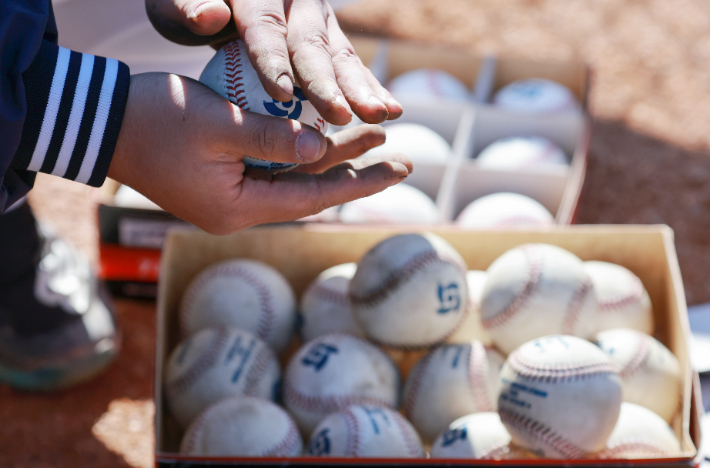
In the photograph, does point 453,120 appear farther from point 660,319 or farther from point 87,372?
point 87,372

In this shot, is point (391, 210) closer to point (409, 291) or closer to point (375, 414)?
point (409, 291)

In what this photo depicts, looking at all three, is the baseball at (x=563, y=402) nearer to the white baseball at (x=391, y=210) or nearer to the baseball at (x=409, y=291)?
the baseball at (x=409, y=291)

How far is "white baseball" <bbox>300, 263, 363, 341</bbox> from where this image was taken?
5.58 ft

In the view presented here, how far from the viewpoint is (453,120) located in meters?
2.65

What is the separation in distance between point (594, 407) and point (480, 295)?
47 cm

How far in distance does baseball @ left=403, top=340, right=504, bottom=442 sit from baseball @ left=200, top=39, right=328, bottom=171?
718 mm

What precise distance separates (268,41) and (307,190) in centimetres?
26

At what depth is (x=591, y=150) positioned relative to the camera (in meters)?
3.17

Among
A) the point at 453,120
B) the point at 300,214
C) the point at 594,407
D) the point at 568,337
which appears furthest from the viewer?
the point at 453,120

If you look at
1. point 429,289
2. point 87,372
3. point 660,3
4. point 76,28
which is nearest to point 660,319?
point 429,289

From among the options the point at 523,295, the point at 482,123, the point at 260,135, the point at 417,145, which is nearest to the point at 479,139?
the point at 482,123

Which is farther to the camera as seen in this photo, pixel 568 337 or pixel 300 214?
pixel 568 337

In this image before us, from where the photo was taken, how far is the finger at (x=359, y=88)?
93 cm

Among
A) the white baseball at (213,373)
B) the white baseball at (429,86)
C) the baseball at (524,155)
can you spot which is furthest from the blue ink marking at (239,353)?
the white baseball at (429,86)
